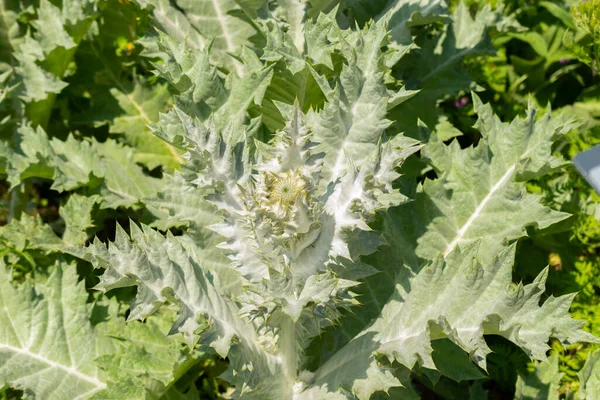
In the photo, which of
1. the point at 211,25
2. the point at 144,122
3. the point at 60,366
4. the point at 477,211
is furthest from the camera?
the point at 144,122

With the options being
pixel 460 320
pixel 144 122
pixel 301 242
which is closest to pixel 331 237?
pixel 301 242

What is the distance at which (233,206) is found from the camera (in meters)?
2.16

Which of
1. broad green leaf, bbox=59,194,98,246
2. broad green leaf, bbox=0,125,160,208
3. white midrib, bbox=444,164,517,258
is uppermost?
white midrib, bbox=444,164,517,258

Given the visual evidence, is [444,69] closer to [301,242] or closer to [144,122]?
[301,242]

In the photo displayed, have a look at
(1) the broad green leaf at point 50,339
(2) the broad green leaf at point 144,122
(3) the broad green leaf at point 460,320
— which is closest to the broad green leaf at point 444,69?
(3) the broad green leaf at point 460,320

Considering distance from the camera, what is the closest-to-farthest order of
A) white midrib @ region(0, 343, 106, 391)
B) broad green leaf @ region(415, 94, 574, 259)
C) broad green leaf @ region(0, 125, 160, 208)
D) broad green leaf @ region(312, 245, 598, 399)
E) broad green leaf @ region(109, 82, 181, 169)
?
broad green leaf @ region(312, 245, 598, 399)
broad green leaf @ region(415, 94, 574, 259)
white midrib @ region(0, 343, 106, 391)
broad green leaf @ region(0, 125, 160, 208)
broad green leaf @ region(109, 82, 181, 169)

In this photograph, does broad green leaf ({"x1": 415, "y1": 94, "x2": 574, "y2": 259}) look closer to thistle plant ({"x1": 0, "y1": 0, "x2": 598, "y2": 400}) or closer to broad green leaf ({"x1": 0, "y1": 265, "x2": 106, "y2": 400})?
thistle plant ({"x1": 0, "y1": 0, "x2": 598, "y2": 400})

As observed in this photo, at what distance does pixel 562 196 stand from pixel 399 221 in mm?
976

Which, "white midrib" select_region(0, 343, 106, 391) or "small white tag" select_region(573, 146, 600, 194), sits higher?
"small white tag" select_region(573, 146, 600, 194)

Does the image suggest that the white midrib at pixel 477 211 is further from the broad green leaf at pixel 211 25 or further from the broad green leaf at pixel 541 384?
the broad green leaf at pixel 211 25

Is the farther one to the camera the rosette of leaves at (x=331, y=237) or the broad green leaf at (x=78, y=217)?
the broad green leaf at (x=78, y=217)

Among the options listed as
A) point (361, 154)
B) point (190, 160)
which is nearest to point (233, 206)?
point (190, 160)

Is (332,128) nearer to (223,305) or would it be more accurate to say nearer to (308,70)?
(308,70)

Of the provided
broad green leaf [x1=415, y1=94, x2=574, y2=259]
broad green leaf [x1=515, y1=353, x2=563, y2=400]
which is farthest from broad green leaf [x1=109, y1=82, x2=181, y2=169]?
broad green leaf [x1=515, y1=353, x2=563, y2=400]
